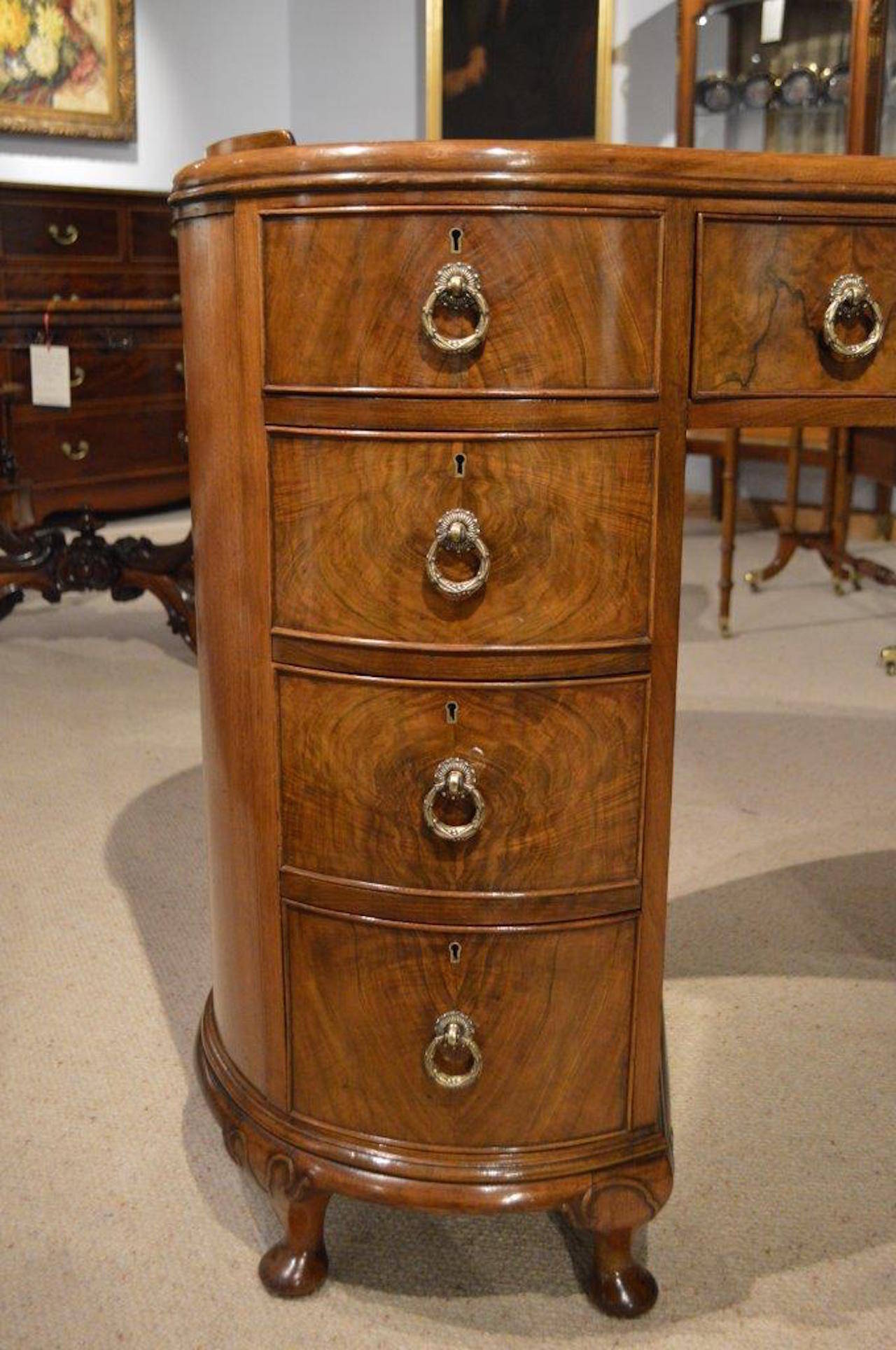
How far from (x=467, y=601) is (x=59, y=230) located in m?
4.54

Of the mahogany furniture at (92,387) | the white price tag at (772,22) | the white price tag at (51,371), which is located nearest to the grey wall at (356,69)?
the mahogany furniture at (92,387)

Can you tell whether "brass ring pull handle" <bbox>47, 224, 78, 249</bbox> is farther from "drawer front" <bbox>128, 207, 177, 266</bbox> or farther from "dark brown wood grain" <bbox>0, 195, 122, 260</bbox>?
"drawer front" <bbox>128, 207, 177, 266</bbox>

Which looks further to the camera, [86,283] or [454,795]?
[86,283]

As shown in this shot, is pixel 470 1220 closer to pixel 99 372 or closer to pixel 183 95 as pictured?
pixel 99 372

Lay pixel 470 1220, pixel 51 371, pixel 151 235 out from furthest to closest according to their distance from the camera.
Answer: pixel 151 235 < pixel 51 371 < pixel 470 1220

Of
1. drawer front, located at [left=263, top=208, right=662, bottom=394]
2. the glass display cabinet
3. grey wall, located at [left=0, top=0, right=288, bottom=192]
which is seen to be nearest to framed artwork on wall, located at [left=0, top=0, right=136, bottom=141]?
grey wall, located at [left=0, top=0, right=288, bottom=192]

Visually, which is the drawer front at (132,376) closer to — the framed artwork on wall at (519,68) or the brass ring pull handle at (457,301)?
the framed artwork on wall at (519,68)

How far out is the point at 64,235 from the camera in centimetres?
530

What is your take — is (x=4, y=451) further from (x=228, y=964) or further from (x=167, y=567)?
(x=228, y=964)

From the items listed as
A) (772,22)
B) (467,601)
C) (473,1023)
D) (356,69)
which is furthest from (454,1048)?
(356,69)

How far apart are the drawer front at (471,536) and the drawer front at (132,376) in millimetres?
3398

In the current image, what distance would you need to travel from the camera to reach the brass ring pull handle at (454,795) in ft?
4.46

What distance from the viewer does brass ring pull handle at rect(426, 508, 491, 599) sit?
1.29 m

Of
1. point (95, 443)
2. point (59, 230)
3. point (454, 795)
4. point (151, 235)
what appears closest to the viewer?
point (454, 795)
